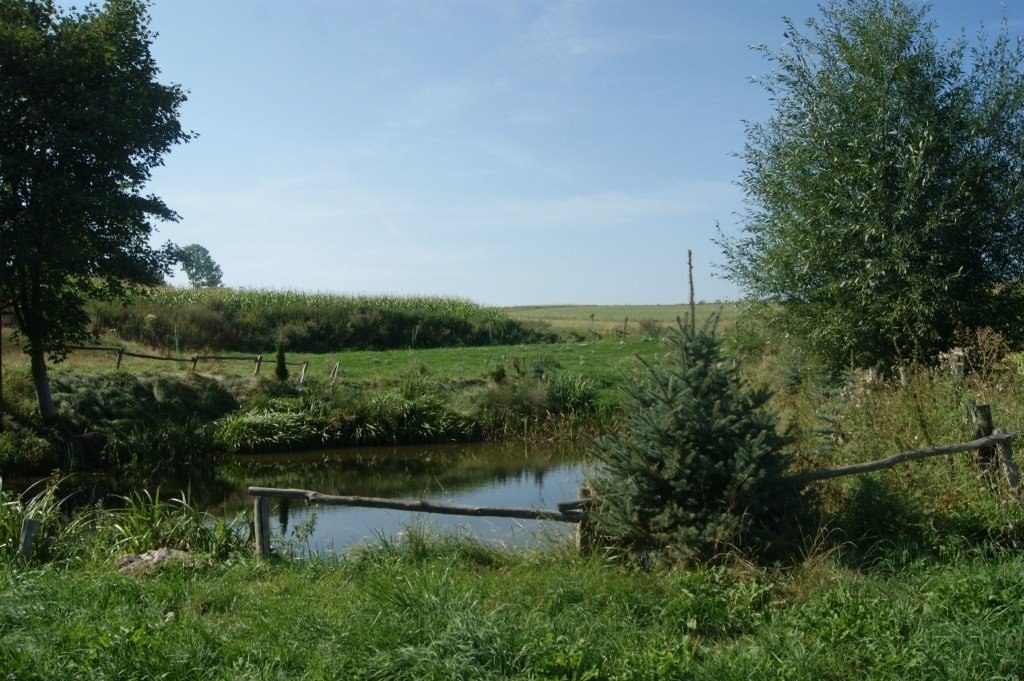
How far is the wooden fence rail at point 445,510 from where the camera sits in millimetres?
7680

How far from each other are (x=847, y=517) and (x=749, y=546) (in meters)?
1.22

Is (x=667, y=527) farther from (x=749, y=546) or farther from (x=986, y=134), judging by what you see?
(x=986, y=134)

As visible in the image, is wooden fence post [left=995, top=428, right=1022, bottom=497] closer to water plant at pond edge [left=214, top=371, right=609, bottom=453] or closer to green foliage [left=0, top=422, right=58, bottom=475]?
water plant at pond edge [left=214, top=371, right=609, bottom=453]

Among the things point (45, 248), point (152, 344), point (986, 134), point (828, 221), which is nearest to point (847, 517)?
point (828, 221)

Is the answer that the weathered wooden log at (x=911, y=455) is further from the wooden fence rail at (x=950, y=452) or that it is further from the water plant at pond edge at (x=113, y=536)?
the water plant at pond edge at (x=113, y=536)

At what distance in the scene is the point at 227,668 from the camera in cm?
538

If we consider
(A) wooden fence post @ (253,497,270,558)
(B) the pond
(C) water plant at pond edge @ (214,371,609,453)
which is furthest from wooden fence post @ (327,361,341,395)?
(A) wooden fence post @ (253,497,270,558)

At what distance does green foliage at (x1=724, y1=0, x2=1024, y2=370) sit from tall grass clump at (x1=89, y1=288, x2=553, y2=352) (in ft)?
93.1

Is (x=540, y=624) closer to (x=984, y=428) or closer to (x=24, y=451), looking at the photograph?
(x=984, y=428)

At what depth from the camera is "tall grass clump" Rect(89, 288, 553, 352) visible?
36.8 m

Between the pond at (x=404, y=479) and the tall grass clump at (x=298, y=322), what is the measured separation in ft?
54.2

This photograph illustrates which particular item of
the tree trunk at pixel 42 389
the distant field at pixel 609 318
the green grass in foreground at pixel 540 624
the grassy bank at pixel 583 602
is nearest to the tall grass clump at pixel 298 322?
the distant field at pixel 609 318

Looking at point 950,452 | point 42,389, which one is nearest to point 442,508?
point 950,452

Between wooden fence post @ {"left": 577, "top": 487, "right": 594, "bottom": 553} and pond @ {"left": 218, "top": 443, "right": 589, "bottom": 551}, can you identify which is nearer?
wooden fence post @ {"left": 577, "top": 487, "right": 594, "bottom": 553}
